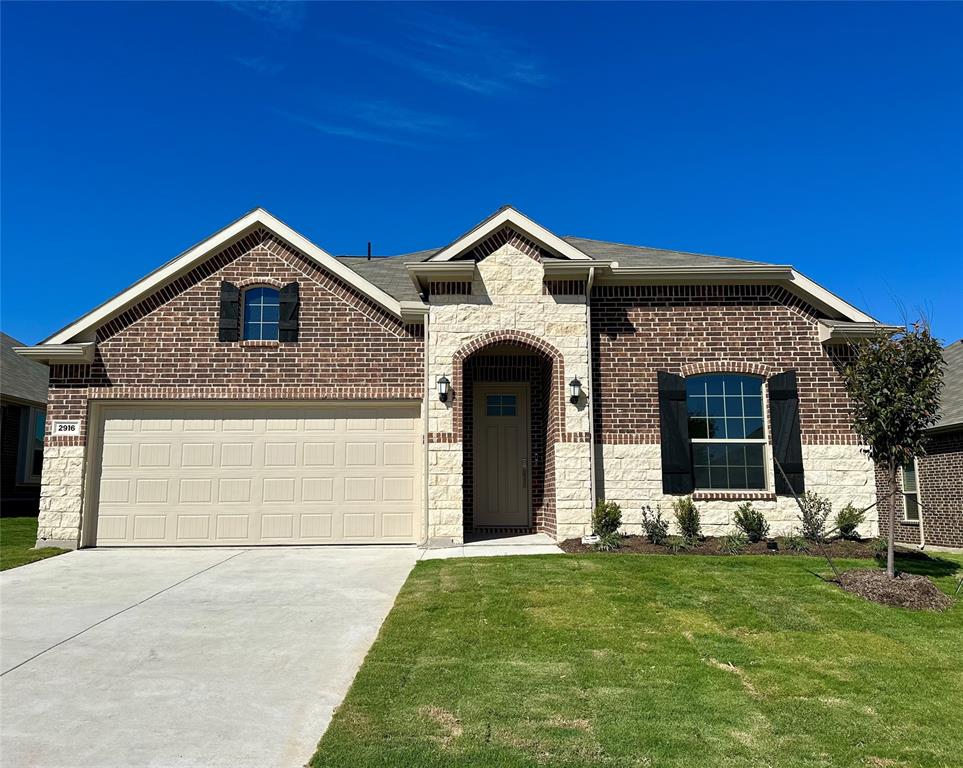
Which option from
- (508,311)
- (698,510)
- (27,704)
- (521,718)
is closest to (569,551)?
(698,510)

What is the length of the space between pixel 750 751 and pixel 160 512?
1066 centimetres

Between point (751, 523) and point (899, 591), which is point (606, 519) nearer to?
point (751, 523)

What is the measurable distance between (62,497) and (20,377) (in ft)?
32.1

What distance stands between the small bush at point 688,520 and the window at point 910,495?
29.0ft

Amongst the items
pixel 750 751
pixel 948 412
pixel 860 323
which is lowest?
pixel 750 751

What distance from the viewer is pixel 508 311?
12391mm

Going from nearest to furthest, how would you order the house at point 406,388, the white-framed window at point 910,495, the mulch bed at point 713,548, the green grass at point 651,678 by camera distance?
the green grass at point 651,678 < the mulch bed at point 713,548 < the house at point 406,388 < the white-framed window at point 910,495

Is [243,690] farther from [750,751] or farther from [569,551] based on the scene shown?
[569,551]

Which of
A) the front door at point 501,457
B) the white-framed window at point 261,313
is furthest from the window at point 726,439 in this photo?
the white-framed window at point 261,313

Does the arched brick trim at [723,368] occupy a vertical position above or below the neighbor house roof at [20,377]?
below

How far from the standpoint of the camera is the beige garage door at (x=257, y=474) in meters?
12.4

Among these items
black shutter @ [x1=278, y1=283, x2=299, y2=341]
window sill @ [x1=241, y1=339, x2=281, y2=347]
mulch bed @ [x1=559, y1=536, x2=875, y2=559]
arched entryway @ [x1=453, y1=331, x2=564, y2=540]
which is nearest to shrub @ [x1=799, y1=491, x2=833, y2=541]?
mulch bed @ [x1=559, y1=536, x2=875, y2=559]

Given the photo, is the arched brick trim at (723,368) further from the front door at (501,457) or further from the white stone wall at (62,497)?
the white stone wall at (62,497)

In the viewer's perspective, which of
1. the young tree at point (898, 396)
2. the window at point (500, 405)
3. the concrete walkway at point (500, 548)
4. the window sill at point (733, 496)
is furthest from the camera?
the window at point (500, 405)
